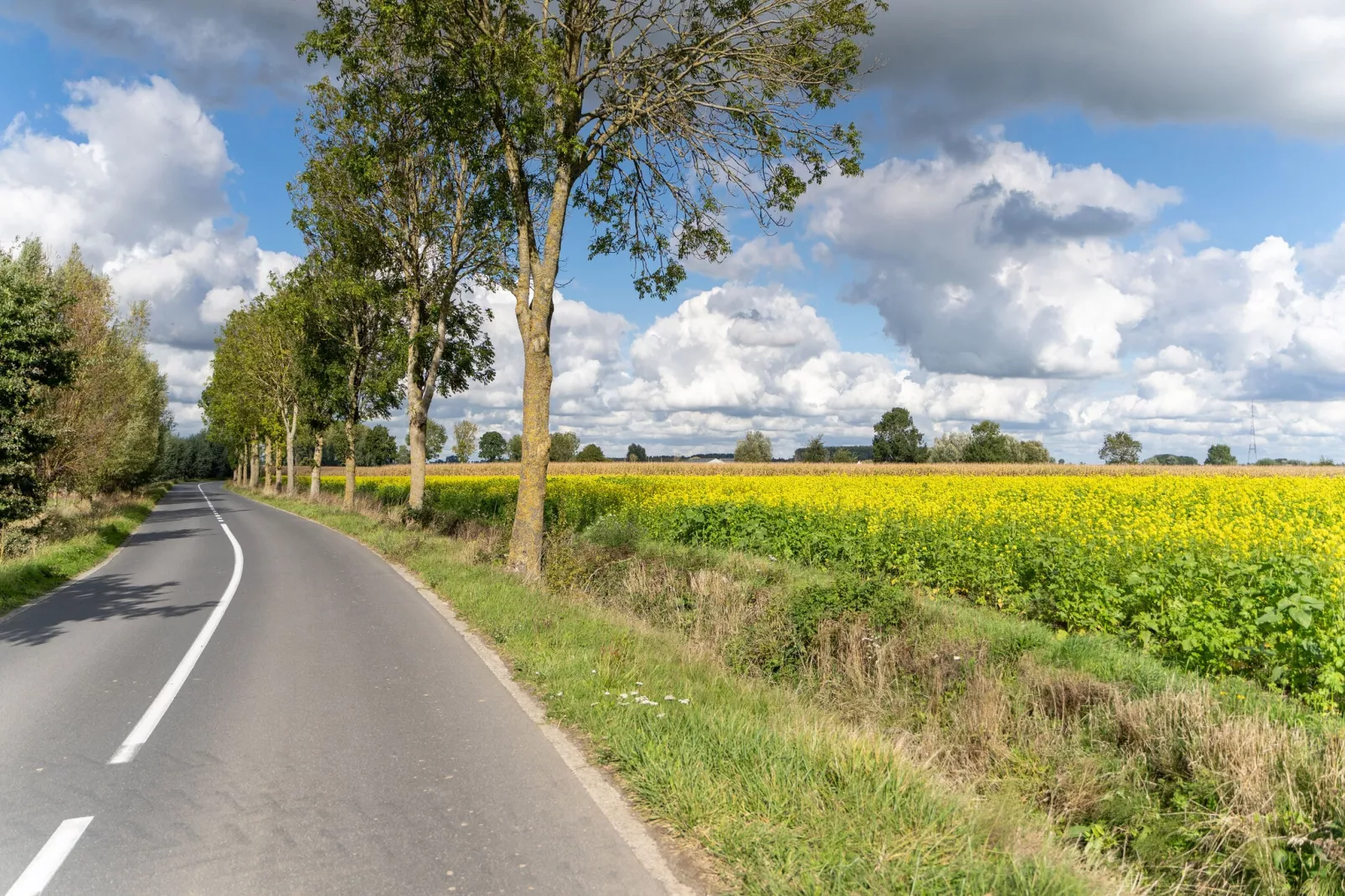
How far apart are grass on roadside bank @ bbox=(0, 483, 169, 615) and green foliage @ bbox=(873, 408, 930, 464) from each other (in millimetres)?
95004

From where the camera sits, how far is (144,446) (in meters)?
43.1

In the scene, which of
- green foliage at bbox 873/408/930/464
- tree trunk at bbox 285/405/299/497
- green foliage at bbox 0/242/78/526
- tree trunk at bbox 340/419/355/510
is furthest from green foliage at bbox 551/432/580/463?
green foliage at bbox 0/242/78/526

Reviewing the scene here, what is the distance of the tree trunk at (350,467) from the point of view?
3331 cm

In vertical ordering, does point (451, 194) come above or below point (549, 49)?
above

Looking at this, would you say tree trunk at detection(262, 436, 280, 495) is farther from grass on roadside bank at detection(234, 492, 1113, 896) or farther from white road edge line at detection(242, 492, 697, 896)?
grass on roadside bank at detection(234, 492, 1113, 896)

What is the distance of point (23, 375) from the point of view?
16797 millimetres

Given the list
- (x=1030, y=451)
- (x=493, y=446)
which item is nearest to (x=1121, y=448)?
(x=1030, y=451)

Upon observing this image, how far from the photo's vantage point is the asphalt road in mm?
3771

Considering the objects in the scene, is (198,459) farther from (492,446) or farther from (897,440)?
(897,440)

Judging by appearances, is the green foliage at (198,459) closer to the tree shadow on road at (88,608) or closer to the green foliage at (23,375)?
the green foliage at (23,375)

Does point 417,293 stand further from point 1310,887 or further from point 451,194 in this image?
point 1310,887

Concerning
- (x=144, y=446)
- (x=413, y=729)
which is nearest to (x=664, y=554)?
(x=413, y=729)

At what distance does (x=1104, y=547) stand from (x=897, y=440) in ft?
340

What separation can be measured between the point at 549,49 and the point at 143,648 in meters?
9.48
